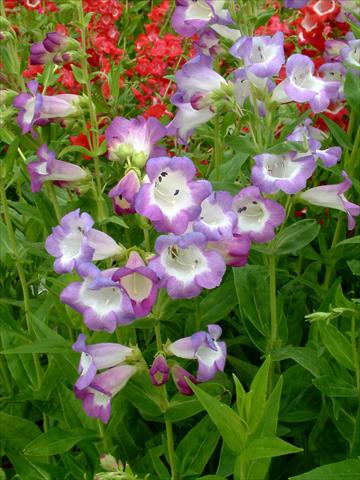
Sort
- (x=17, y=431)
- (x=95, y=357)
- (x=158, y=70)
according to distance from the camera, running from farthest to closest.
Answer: (x=158, y=70) → (x=17, y=431) → (x=95, y=357)

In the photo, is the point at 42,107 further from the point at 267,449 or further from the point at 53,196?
the point at 267,449

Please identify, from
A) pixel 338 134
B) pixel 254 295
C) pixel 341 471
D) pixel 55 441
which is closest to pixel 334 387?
pixel 341 471

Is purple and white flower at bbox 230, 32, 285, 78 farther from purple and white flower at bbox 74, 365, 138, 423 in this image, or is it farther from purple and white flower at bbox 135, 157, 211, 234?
purple and white flower at bbox 74, 365, 138, 423

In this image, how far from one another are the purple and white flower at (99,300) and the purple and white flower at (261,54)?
0.56 metres

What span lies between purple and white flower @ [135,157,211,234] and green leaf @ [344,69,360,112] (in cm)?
85

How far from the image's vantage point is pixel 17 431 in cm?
198

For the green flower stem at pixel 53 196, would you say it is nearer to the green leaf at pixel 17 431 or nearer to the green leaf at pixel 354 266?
the green leaf at pixel 17 431

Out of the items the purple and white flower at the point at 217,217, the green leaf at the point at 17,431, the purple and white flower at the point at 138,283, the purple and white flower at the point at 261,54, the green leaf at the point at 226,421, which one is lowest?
the green leaf at the point at 17,431

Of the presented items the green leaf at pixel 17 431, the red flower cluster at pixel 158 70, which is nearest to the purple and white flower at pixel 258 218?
the green leaf at pixel 17 431

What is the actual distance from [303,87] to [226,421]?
0.79 m

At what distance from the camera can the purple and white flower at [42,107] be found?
5.60 feet

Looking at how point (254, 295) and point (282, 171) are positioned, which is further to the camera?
point (254, 295)

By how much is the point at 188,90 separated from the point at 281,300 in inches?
24.0

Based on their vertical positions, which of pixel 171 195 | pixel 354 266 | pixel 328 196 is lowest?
pixel 354 266
